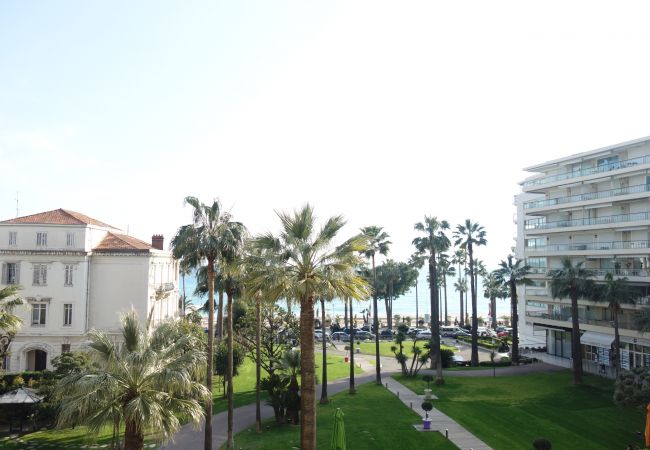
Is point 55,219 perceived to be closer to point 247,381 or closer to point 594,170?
point 247,381

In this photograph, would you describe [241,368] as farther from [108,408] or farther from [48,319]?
[108,408]

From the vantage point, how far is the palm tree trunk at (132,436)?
16.5 metres

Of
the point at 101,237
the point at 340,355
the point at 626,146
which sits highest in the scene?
the point at 626,146

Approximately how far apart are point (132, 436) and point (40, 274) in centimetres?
3333

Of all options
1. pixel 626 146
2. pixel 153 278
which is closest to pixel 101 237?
pixel 153 278

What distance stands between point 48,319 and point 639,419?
4387 cm

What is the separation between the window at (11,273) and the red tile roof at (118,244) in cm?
613

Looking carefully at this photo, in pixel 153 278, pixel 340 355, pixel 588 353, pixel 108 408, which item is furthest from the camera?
pixel 340 355

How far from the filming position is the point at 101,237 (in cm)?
4850

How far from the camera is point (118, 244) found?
47.5 meters

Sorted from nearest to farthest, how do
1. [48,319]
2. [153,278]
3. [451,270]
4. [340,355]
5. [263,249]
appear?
[263,249] < [48,319] < [153,278] < [340,355] < [451,270]

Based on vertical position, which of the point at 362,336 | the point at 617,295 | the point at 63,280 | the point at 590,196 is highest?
the point at 590,196

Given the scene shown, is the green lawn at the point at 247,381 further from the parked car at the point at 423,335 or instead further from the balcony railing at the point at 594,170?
the balcony railing at the point at 594,170

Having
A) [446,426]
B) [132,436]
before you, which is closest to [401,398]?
[446,426]
